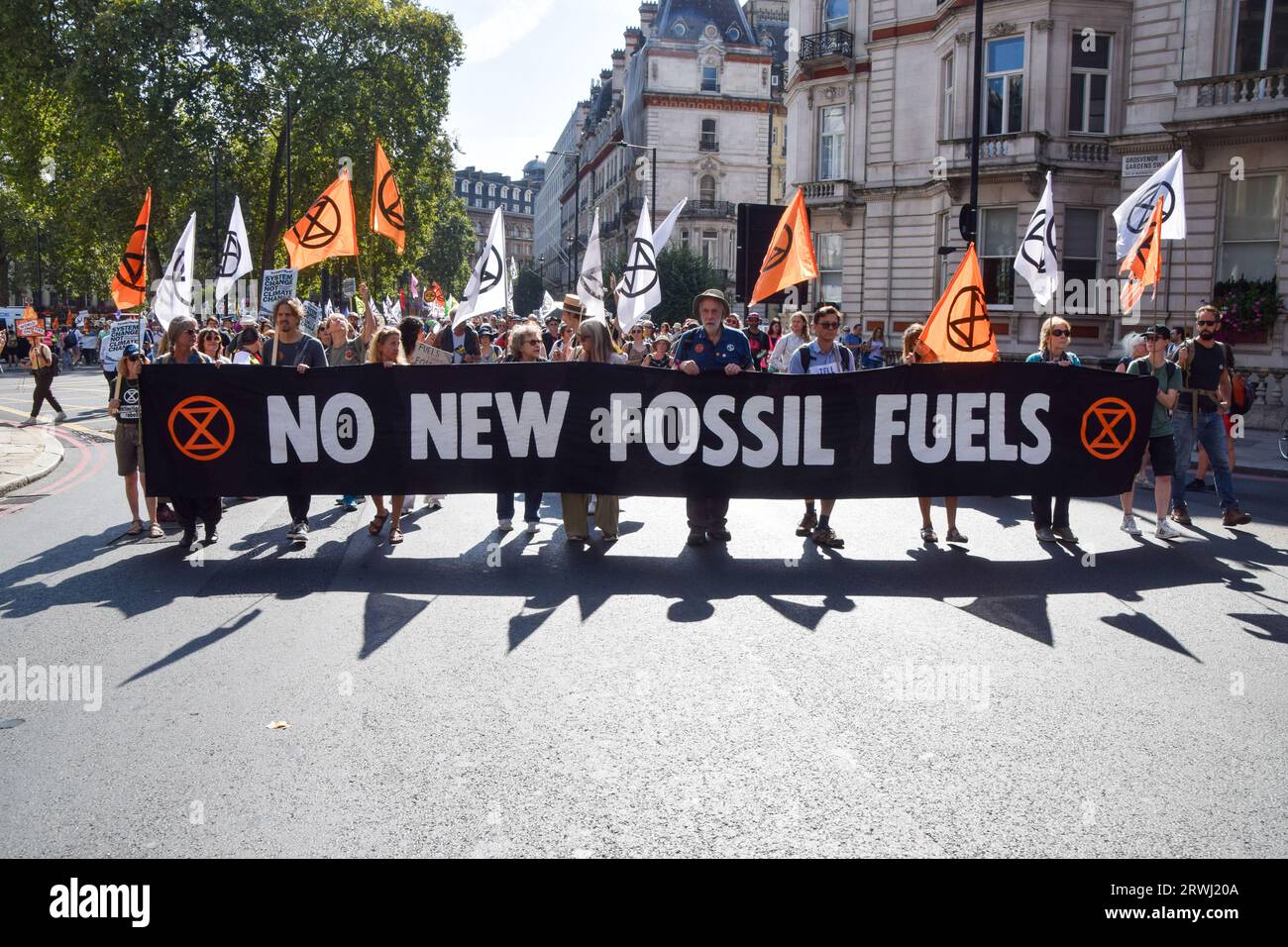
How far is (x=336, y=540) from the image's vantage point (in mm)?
10086

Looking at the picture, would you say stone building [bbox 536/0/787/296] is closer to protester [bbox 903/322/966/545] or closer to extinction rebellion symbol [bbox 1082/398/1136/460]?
protester [bbox 903/322/966/545]

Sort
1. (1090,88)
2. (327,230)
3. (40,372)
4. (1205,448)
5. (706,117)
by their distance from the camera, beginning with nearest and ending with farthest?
(1205,448) < (327,230) < (40,372) < (1090,88) < (706,117)

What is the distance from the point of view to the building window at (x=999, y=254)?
28.0m

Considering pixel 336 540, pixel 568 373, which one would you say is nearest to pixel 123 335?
pixel 336 540

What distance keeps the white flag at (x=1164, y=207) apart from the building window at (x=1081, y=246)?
1220cm

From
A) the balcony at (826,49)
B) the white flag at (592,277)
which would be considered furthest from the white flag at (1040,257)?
the balcony at (826,49)

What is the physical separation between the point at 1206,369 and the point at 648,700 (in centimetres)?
818

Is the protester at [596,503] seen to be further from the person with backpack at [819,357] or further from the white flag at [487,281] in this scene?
the white flag at [487,281]

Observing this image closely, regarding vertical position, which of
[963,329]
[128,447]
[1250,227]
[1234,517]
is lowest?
[1234,517]

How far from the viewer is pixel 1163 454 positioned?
10430 mm

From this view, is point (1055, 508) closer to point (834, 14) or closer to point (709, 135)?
point (834, 14)

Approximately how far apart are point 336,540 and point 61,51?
4278cm

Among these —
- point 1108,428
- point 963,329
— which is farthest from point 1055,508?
point 963,329
